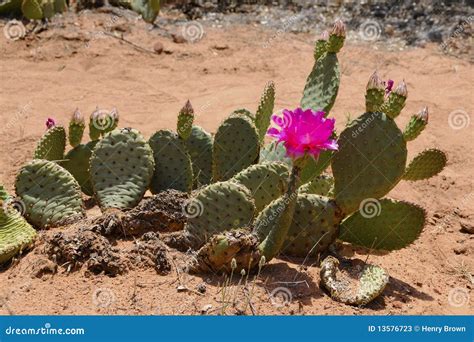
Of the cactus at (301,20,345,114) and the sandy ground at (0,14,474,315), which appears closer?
the sandy ground at (0,14,474,315)

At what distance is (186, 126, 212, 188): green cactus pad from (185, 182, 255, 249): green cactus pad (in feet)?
2.65

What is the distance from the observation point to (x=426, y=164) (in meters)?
3.94

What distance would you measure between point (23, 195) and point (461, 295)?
2132 millimetres

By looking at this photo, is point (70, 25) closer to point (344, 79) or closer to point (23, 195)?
point (344, 79)

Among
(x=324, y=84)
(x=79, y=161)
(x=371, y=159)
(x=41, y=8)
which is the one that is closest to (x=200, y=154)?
(x=79, y=161)

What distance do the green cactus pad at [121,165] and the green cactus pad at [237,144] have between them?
0.38 m

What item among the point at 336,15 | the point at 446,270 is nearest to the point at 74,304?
the point at 446,270

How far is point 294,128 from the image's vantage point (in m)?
2.99

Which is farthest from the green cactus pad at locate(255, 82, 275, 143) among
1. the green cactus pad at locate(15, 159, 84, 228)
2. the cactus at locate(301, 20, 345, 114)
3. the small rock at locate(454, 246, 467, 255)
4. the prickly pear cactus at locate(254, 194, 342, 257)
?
the small rock at locate(454, 246, 467, 255)

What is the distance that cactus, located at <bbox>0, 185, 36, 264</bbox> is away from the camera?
11.6 ft

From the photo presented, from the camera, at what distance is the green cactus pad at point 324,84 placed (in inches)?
159

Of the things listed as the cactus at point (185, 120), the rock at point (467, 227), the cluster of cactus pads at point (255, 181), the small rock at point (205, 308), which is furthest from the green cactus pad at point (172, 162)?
the rock at point (467, 227)

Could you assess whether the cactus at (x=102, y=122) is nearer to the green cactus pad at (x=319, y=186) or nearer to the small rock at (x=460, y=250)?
the green cactus pad at (x=319, y=186)

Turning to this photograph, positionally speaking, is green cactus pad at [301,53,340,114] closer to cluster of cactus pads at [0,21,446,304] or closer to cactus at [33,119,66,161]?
cluster of cactus pads at [0,21,446,304]
